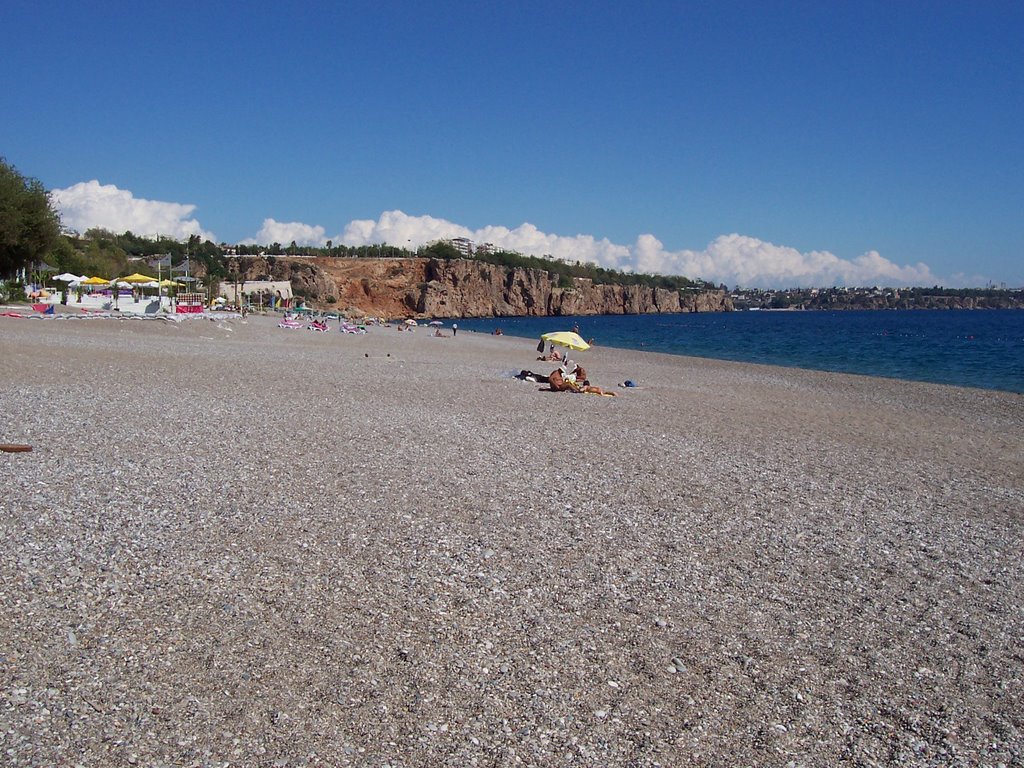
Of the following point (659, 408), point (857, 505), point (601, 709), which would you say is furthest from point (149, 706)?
point (659, 408)

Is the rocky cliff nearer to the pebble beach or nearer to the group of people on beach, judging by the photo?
the group of people on beach

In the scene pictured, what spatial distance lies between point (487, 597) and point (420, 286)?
12817cm

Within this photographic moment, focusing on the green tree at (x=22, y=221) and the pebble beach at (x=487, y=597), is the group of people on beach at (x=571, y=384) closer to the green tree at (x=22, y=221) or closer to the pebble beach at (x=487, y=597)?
the pebble beach at (x=487, y=597)

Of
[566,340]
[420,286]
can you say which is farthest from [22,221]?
[420,286]

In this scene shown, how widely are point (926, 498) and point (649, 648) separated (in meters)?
6.08

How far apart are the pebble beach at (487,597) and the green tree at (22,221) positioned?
27335 millimetres

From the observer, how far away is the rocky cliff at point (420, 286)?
4754 inches

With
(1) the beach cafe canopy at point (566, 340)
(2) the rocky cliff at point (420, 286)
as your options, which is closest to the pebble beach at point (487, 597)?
(1) the beach cafe canopy at point (566, 340)

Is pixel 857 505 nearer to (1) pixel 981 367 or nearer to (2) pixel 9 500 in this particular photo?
(2) pixel 9 500

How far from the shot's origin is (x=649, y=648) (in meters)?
5.02

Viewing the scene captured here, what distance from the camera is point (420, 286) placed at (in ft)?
432

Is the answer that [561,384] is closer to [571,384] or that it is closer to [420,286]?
[571,384]

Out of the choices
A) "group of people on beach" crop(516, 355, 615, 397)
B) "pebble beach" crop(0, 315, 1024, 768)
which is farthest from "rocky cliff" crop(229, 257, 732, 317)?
"pebble beach" crop(0, 315, 1024, 768)

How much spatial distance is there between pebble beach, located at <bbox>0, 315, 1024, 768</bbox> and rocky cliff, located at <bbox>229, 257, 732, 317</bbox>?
10233 centimetres
